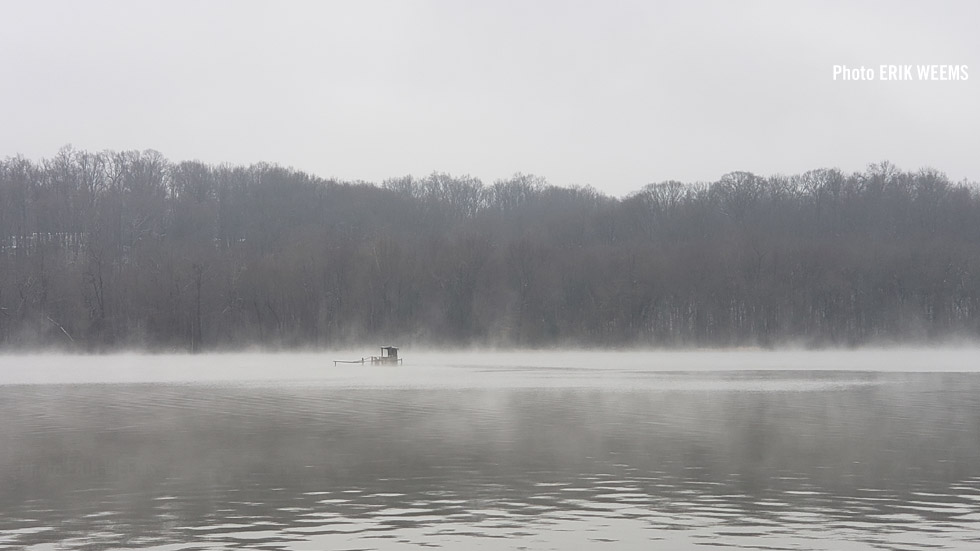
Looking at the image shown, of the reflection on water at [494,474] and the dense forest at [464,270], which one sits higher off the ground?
the dense forest at [464,270]

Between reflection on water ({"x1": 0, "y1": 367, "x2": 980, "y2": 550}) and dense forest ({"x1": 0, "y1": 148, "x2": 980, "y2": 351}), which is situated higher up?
dense forest ({"x1": 0, "y1": 148, "x2": 980, "y2": 351})

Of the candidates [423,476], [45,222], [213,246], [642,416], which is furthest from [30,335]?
[423,476]

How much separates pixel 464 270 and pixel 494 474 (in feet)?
Result: 292

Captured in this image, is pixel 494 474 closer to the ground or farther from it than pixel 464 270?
closer to the ground

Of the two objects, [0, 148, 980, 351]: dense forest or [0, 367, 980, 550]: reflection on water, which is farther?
[0, 148, 980, 351]: dense forest

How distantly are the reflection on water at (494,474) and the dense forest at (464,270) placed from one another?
63.9m

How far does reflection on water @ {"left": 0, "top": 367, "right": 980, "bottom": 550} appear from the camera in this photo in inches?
550

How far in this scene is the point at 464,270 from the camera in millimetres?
108062

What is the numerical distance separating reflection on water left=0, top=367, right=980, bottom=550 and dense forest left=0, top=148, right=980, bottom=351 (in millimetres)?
63875

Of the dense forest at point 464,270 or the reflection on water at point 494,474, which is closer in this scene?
the reflection on water at point 494,474

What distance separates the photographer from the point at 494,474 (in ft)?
62.5

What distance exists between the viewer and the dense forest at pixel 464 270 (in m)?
96.9

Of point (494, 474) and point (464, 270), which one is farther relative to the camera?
point (464, 270)

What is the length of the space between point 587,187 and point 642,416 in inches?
4739
